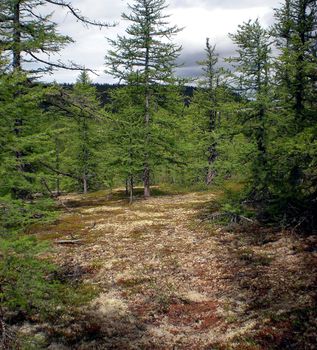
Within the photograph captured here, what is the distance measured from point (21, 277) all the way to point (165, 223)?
17.2 meters

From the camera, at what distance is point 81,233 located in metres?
22.6

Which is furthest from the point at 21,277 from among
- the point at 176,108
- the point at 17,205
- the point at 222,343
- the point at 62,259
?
the point at 176,108

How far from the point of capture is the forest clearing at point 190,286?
10.2 metres

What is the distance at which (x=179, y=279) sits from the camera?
14602 millimetres

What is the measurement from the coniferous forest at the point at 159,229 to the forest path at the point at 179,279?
6 centimetres

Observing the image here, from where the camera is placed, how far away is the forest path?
10.6 meters

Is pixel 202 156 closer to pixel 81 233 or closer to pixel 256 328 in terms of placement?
pixel 81 233

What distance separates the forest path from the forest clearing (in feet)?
0.12

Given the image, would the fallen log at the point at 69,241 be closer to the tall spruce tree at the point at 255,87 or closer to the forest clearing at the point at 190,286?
the forest clearing at the point at 190,286

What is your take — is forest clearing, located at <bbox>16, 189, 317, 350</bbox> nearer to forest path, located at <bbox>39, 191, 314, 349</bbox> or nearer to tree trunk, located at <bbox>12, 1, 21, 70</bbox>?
forest path, located at <bbox>39, 191, 314, 349</bbox>

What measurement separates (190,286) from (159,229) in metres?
8.70

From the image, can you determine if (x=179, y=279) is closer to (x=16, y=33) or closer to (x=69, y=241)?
(x=69, y=241)

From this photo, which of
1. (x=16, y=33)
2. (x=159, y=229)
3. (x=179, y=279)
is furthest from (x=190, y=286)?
(x=16, y=33)

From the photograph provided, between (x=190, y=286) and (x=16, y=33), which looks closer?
(x=190, y=286)
